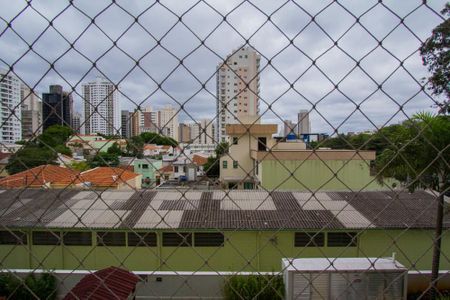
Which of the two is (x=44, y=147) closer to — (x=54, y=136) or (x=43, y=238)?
(x=54, y=136)

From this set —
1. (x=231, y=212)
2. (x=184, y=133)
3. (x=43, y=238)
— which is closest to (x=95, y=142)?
(x=184, y=133)

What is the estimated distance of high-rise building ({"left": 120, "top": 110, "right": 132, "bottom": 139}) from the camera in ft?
3.61

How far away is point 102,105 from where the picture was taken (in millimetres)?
1108

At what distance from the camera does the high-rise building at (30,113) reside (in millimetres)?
1078

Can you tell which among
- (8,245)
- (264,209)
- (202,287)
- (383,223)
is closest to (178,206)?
(264,209)

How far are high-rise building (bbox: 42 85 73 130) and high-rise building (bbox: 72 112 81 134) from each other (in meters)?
0.01

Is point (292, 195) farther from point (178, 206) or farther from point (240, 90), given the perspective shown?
point (240, 90)

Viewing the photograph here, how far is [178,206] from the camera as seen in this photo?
7.28m

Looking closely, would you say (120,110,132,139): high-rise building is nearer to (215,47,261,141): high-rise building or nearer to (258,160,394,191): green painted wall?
(215,47,261,141): high-rise building

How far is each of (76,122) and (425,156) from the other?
2443mm

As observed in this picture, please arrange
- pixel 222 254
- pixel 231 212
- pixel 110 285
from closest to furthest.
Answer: pixel 110 285
pixel 222 254
pixel 231 212

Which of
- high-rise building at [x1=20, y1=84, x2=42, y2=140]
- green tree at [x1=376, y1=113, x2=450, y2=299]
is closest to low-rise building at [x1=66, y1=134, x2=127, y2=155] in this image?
high-rise building at [x1=20, y1=84, x2=42, y2=140]

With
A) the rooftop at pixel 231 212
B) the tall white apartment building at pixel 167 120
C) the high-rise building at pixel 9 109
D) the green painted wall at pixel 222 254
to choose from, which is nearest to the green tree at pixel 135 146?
the tall white apartment building at pixel 167 120

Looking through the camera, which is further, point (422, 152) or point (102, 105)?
point (422, 152)
